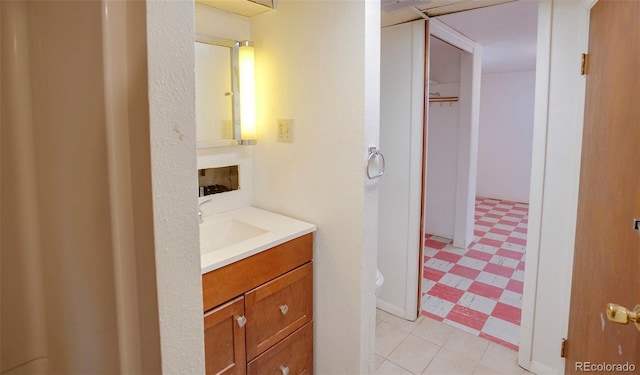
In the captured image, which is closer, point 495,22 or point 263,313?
point 263,313

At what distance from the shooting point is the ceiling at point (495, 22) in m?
2.15

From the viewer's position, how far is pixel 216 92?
6.13 feet

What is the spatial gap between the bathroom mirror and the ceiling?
942mm

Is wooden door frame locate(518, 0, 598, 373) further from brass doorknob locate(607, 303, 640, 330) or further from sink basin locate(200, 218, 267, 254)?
sink basin locate(200, 218, 267, 254)

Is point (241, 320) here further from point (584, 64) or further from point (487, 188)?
point (487, 188)

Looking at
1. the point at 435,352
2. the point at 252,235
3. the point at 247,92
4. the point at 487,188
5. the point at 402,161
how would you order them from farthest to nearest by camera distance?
1. the point at 487,188
2. the point at 402,161
3. the point at 435,352
4. the point at 247,92
5. the point at 252,235

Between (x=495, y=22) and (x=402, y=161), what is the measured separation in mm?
1345

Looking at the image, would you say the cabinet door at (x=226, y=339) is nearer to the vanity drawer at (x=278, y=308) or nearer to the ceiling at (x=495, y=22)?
the vanity drawer at (x=278, y=308)

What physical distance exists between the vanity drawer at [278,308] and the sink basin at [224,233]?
0.91 feet

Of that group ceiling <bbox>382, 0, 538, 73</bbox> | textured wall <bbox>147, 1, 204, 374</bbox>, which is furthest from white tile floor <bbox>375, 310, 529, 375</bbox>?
ceiling <bbox>382, 0, 538, 73</bbox>

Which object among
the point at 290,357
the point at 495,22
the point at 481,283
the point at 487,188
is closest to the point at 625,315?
the point at 290,357

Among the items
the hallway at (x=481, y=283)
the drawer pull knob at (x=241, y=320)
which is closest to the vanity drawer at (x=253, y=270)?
the drawer pull knob at (x=241, y=320)

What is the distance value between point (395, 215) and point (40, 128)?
2.20 m

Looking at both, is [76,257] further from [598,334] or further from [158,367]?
[598,334]
